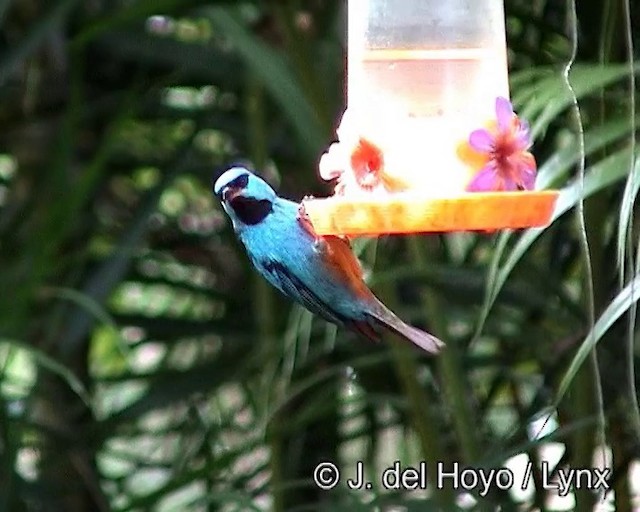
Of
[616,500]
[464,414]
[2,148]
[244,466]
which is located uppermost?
[2,148]

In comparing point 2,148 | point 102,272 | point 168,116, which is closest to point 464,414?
point 102,272

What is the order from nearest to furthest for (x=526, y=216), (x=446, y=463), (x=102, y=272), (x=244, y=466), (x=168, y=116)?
(x=526, y=216), (x=446, y=463), (x=102, y=272), (x=168, y=116), (x=244, y=466)

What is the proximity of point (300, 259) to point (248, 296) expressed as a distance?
0.74 metres

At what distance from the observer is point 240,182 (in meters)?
0.64

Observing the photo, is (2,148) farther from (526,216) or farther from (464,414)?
(526,216)

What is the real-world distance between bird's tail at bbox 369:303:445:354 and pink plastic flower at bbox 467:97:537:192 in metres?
0.07

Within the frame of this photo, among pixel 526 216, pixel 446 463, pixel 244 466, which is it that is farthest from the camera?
pixel 244 466

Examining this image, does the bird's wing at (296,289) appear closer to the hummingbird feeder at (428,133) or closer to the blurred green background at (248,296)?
the hummingbird feeder at (428,133)

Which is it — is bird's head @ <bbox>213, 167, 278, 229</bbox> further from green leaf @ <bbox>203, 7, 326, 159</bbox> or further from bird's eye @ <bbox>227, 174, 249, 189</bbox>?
green leaf @ <bbox>203, 7, 326, 159</bbox>

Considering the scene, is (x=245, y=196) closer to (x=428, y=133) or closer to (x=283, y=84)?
(x=428, y=133)

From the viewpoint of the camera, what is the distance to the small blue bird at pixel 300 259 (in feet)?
2.06

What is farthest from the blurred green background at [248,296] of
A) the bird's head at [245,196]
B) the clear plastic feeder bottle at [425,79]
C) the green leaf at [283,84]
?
the bird's head at [245,196]

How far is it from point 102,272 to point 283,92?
13.7 inches

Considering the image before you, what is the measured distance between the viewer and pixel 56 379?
138 centimetres
